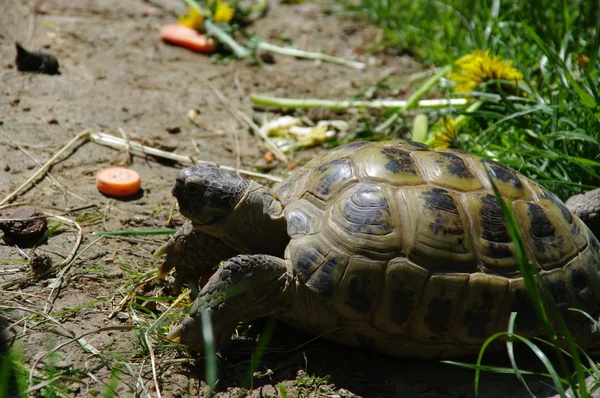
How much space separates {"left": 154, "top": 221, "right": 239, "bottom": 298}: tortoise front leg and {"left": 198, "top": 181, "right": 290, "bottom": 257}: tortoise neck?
0.53ft

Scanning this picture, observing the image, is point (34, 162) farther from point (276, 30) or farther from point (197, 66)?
point (276, 30)

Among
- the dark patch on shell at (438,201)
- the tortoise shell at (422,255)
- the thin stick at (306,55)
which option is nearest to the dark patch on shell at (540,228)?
the tortoise shell at (422,255)

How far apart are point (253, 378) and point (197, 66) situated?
142 inches

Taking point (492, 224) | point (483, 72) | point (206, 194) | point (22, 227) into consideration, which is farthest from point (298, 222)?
point (483, 72)

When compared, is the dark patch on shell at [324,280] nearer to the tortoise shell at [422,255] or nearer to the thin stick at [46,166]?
the tortoise shell at [422,255]

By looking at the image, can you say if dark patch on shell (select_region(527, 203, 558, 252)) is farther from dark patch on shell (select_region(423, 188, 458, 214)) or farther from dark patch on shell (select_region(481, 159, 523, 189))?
dark patch on shell (select_region(423, 188, 458, 214))

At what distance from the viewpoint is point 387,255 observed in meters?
2.58

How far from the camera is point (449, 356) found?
2.73 m

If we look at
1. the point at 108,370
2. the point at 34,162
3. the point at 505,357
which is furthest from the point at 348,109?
the point at 108,370

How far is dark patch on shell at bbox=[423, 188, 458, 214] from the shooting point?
267 centimetres

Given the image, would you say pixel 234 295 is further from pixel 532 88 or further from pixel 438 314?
pixel 532 88

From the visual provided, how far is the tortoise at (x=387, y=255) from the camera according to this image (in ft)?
8.43

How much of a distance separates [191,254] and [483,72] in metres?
2.31

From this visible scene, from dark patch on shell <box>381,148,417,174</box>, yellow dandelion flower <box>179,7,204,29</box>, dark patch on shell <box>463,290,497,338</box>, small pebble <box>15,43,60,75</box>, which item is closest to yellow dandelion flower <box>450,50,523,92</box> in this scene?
dark patch on shell <box>381,148,417,174</box>
